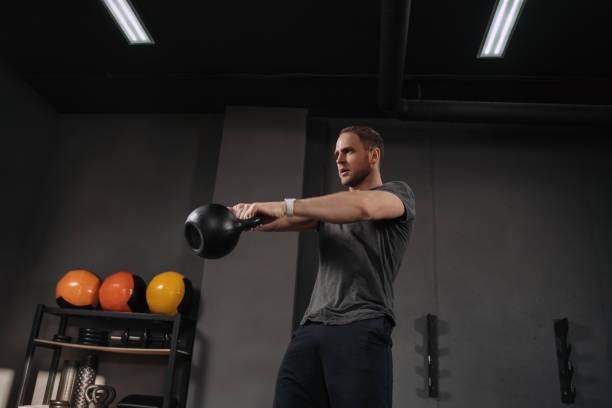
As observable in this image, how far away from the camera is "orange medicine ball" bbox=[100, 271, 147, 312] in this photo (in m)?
3.36

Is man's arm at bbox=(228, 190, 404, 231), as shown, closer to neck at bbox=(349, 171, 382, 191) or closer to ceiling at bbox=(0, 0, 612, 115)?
neck at bbox=(349, 171, 382, 191)

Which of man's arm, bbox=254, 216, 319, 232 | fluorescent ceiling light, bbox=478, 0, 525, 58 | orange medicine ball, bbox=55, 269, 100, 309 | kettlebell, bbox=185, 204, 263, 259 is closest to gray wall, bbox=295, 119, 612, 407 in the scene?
fluorescent ceiling light, bbox=478, 0, 525, 58

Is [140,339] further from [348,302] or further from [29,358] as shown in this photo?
[348,302]

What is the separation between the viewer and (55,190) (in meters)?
4.23

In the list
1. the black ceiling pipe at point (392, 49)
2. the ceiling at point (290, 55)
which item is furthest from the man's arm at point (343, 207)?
the ceiling at point (290, 55)

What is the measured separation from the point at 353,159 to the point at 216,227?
0.57 meters

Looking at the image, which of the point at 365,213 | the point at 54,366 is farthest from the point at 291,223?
the point at 54,366

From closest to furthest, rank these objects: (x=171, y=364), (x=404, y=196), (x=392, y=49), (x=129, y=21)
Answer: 1. (x=404, y=196)
2. (x=392, y=49)
3. (x=171, y=364)
4. (x=129, y=21)


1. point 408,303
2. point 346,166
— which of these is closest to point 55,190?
point 408,303

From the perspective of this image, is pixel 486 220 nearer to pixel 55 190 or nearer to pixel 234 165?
pixel 234 165

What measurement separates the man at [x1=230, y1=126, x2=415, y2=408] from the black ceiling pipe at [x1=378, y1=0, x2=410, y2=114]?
1.31 meters

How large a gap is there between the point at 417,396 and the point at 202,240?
8.25ft

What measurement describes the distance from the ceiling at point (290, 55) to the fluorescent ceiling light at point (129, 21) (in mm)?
58

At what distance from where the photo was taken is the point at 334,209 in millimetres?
1470
